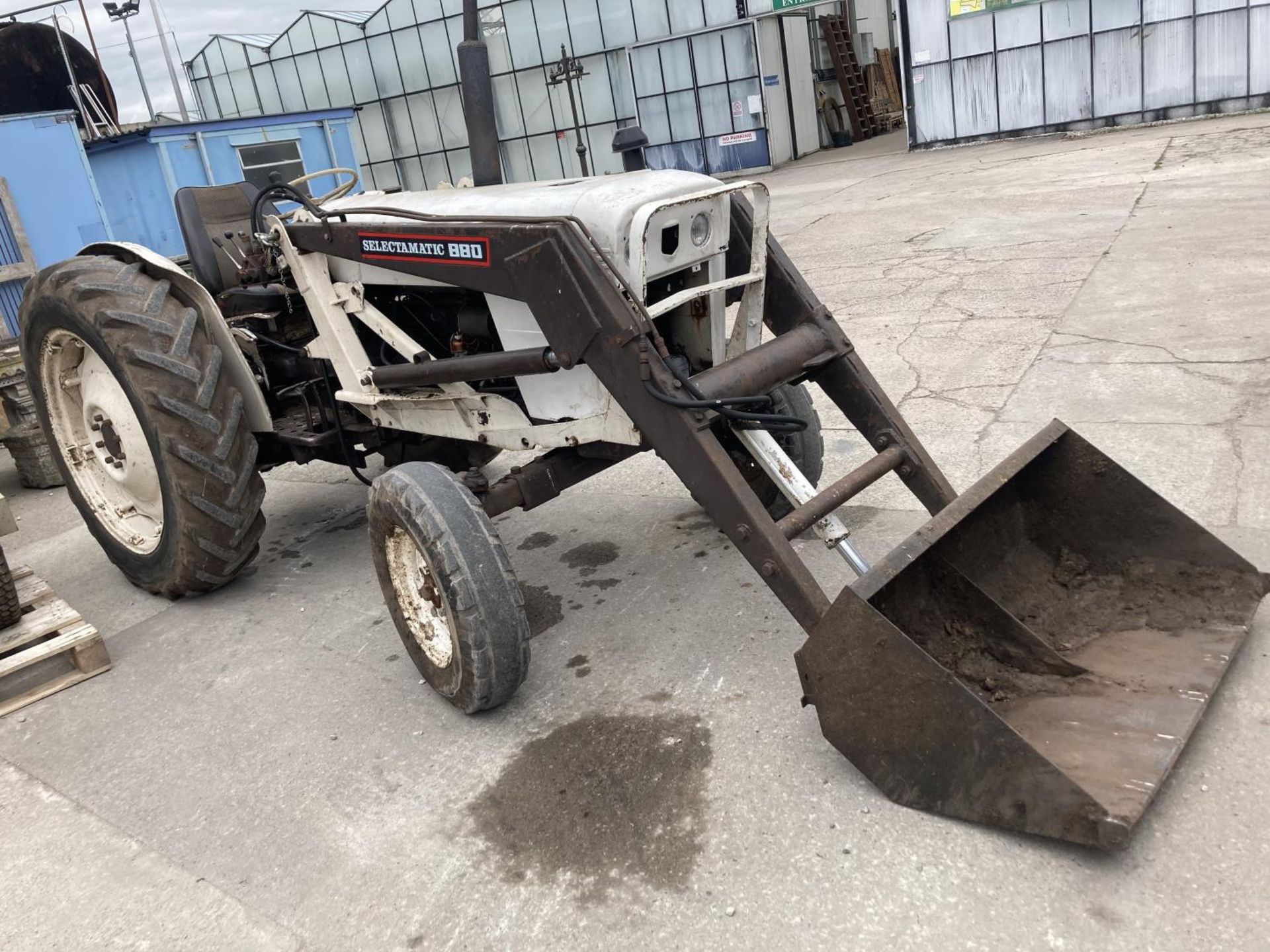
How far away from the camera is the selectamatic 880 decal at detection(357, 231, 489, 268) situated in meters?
2.96

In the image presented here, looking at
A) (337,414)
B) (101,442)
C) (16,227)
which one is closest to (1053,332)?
(337,414)

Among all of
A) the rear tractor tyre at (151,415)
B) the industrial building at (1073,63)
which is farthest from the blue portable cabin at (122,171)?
the industrial building at (1073,63)

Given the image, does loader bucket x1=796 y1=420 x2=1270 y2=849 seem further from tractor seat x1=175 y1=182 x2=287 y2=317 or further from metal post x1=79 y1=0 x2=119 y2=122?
metal post x1=79 y1=0 x2=119 y2=122

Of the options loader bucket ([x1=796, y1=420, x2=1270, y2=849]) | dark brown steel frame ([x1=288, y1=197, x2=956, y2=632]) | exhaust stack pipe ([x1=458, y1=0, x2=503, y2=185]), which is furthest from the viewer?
exhaust stack pipe ([x1=458, y1=0, x2=503, y2=185])

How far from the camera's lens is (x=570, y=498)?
4801 millimetres

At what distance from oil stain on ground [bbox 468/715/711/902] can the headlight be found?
4.73 feet

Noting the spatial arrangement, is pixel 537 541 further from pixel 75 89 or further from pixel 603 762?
pixel 75 89

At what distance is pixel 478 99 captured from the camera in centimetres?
349

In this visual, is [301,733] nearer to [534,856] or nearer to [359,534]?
[534,856]

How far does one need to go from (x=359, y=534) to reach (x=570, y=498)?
101cm

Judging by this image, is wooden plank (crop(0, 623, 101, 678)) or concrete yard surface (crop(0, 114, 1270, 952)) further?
wooden plank (crop(0, 623, 101, 678))

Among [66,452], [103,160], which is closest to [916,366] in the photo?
[66,452]

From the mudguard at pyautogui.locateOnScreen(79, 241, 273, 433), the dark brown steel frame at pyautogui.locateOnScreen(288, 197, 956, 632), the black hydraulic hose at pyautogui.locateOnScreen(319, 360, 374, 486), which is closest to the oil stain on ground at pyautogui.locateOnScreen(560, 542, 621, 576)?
the dark brown steel frame at pyautogui.locateOnScreen(288, 197, 956, 632)

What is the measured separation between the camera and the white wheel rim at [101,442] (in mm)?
4168
